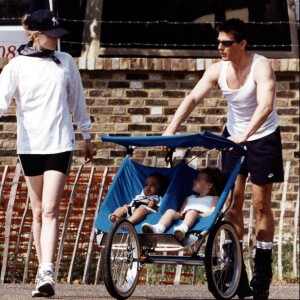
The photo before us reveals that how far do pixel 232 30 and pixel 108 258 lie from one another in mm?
1718

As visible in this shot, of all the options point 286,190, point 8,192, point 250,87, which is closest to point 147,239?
point 250,87

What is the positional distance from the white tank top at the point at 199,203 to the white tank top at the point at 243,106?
49 centimetres

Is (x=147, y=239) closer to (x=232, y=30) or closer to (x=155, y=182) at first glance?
(x=155, y=182)

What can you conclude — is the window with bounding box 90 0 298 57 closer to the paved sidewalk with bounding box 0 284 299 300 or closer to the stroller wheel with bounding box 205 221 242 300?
the paved sidewalk with bounding box 0 284 299 300

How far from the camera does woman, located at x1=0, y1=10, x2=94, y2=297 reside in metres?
9.20

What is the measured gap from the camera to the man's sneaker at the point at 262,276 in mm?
9625

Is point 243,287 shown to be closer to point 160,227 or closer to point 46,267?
point 160,227

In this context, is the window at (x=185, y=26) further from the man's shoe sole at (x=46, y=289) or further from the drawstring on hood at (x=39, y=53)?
the man's shoe sole at (x=46, y=289)

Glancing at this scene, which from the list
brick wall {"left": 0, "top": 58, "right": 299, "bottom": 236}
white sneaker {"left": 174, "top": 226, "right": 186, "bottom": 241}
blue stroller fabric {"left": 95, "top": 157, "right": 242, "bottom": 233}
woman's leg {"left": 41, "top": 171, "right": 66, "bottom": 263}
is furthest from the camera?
brick wall {"left": 0, "top": 58, "right": 299, "bottom": 236}

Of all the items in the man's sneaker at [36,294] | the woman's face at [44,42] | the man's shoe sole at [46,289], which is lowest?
the man's sneaker at [36,294]

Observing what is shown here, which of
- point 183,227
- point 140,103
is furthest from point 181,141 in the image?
point 140,103

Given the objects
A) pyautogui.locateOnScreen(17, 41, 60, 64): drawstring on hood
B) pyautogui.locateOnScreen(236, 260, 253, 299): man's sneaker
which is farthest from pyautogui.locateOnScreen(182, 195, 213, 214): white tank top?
pyautogui.locateOnScreen(17, 41, 60, 64): drawstring on hood

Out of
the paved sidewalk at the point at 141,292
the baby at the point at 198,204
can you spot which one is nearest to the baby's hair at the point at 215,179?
the baby at the point at 198,204

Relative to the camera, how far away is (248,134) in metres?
9.28
